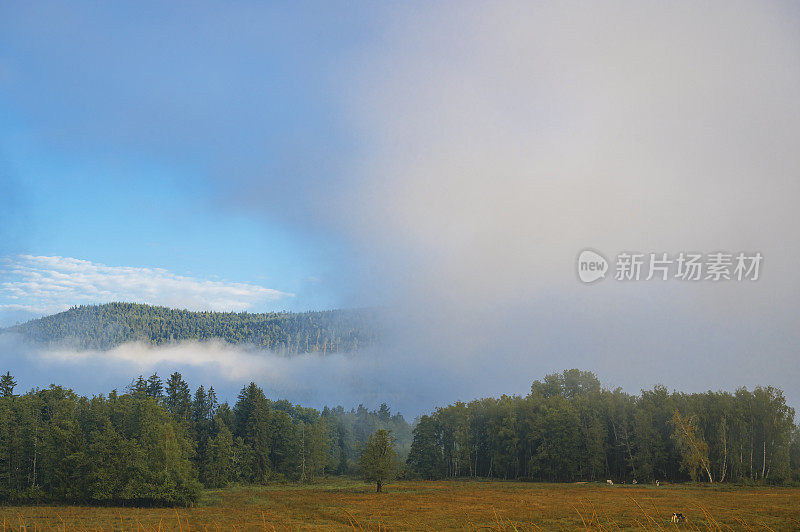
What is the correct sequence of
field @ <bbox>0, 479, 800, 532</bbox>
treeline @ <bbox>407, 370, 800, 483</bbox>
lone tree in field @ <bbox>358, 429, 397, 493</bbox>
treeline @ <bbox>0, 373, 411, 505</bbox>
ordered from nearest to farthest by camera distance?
field @ <bbox>0, 479, 800, 532</bbox> < treeline @ <bbox>0, 373, 411, 505</bbox> < lone tree in field @ <bbox>358, 429, 397, 493</bbox> < treeline @ <bbox>407, 370, 800, 483</bbox>

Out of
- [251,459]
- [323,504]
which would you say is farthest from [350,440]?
[323,504]

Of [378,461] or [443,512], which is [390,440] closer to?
[378,461]

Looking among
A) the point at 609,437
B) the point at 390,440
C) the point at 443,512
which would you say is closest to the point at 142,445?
the point at 390,440

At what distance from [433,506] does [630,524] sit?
21.5 m

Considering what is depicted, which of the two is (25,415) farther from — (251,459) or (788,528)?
(788,528)

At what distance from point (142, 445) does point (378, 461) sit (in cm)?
3166

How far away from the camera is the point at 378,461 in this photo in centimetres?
7238

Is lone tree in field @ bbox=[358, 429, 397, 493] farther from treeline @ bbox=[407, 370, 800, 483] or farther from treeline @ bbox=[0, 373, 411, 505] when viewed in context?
treeline @ bbox=[407, 370, 800, 483]

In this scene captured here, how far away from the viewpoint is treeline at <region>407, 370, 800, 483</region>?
244 feet

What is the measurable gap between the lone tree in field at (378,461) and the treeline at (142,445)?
2353 cm

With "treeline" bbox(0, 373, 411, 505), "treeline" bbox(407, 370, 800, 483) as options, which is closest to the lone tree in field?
"treeline" bbox(0, 373, 411, 505)

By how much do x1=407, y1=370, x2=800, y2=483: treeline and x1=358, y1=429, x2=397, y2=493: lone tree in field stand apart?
27744 mm

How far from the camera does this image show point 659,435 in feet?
262

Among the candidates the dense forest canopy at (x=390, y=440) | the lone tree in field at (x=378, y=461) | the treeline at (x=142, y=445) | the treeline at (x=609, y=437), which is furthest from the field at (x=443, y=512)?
the treeline at (x=609, y=437)
